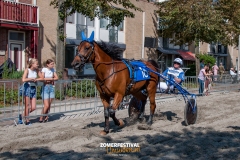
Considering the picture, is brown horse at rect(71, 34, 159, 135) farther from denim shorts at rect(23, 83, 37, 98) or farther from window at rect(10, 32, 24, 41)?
window at rect(10, 32, 24, 41)

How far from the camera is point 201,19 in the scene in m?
25.2

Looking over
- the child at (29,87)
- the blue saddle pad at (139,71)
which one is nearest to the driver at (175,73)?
the blue saddle pad at (139,71)

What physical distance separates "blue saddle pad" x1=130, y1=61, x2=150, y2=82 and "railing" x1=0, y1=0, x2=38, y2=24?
1312cm

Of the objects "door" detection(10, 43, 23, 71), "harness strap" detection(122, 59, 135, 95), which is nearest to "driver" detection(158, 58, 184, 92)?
"harness strap" detection(122, 59, 135, 95)

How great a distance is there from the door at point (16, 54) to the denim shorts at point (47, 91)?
1183cm

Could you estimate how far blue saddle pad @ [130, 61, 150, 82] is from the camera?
328 inches

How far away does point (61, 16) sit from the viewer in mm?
16391

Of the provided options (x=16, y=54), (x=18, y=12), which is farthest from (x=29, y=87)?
(x=16, y=54)

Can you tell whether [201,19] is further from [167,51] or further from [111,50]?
[111,50]

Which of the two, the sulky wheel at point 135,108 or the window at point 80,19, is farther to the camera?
the window at point 80,19

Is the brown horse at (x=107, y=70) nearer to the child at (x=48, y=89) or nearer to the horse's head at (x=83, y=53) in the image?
the horse's head at (x=83, y=53)

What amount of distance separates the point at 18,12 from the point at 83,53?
1411 centimetres

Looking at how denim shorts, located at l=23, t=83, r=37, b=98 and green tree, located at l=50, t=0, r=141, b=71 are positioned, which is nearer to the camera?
denim shorts, located at l=23, t=83, r=37, b=98

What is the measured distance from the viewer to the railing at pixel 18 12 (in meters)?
19.4
